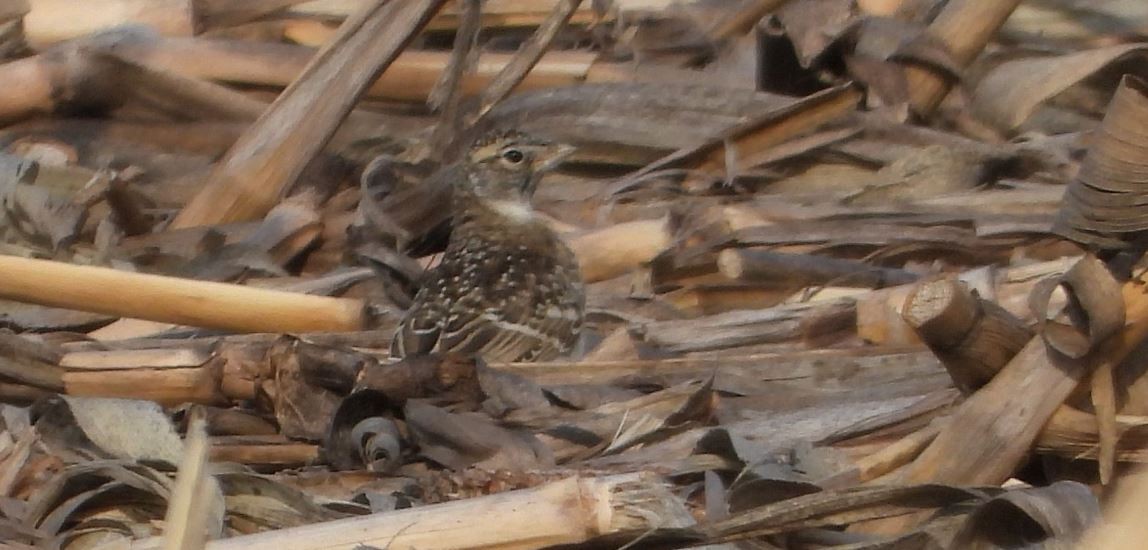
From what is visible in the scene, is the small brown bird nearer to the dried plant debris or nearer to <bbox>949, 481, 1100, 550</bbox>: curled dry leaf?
the dried plant debris

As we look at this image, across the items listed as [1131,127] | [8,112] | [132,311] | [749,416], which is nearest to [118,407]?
[132,311]

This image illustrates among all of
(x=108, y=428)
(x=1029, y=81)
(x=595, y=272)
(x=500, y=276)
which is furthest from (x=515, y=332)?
(x=1029, y=81)

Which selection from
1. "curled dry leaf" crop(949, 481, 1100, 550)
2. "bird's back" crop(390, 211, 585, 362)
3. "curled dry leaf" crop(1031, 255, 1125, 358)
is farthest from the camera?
"bird's back" crop(390, 211, 585, 362)

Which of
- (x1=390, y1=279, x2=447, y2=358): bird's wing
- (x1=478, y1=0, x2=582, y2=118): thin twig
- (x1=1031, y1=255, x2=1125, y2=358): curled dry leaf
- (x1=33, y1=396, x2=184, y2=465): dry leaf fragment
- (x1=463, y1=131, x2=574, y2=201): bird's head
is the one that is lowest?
(x1=1031, y1=255, x2=1125, y2=358): curled dry leaf

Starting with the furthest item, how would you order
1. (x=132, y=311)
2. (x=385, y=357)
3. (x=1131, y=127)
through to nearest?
(x=385, y=357) → (x=132, y=311) → (x=1131, y=127)

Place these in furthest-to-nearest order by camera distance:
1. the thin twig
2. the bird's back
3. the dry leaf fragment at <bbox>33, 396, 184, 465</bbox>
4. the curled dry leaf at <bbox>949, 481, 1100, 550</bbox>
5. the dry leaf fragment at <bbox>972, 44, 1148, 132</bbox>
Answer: the thin twig < the dry leaf fragment at <bbox>972, 44, 1148, 132</bbox> < the bird's back < the dry leaf fragment at <bbox>33, 396, 184, 465</bbox> < the curled dry leaf at <bbox>949, 481, 1100, 550</bbox>

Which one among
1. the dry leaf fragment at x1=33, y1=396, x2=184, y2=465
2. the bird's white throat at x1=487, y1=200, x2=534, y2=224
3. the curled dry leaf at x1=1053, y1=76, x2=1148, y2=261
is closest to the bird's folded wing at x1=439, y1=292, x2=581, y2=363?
the bird's white throat at x1=487, y1=200, x2=534, y2=224

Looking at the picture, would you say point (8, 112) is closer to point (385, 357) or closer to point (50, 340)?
point (50, 340)

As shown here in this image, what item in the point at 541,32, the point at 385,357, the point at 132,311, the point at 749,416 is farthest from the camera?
the point at 541,32

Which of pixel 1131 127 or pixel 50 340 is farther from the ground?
pixel 50 340
